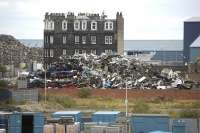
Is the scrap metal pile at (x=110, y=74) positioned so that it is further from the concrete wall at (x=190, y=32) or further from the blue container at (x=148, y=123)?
the blue container at (x=148, y=123)

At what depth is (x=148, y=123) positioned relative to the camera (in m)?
34.0

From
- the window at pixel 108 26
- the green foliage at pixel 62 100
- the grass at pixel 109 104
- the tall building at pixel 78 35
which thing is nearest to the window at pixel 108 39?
the tall building at pixel 78 35

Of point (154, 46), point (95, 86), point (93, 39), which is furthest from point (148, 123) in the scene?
point (154, 46)

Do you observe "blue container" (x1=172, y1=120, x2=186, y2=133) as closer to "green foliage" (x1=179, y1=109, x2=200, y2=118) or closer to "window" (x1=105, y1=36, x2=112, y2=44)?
"green foliage" (x1=179, y1=109, x2=200, y2=118)

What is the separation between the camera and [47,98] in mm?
57312

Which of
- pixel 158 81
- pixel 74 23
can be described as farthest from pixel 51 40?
pixel 158 81

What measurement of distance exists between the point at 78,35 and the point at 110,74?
818 inches

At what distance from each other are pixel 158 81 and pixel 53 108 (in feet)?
59.8

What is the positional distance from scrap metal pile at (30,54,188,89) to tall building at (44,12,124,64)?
1353 cm

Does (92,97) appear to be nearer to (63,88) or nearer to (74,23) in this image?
(63,88)

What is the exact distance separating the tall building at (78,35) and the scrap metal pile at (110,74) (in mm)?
13531

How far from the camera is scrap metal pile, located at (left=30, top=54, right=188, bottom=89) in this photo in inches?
2616

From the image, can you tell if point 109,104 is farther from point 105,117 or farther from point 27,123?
point 27,123

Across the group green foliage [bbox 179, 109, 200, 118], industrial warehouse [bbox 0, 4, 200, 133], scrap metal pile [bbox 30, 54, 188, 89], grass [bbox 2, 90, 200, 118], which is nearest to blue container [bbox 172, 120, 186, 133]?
industrial warehouse [bbox 0, 4, 200, 133]
